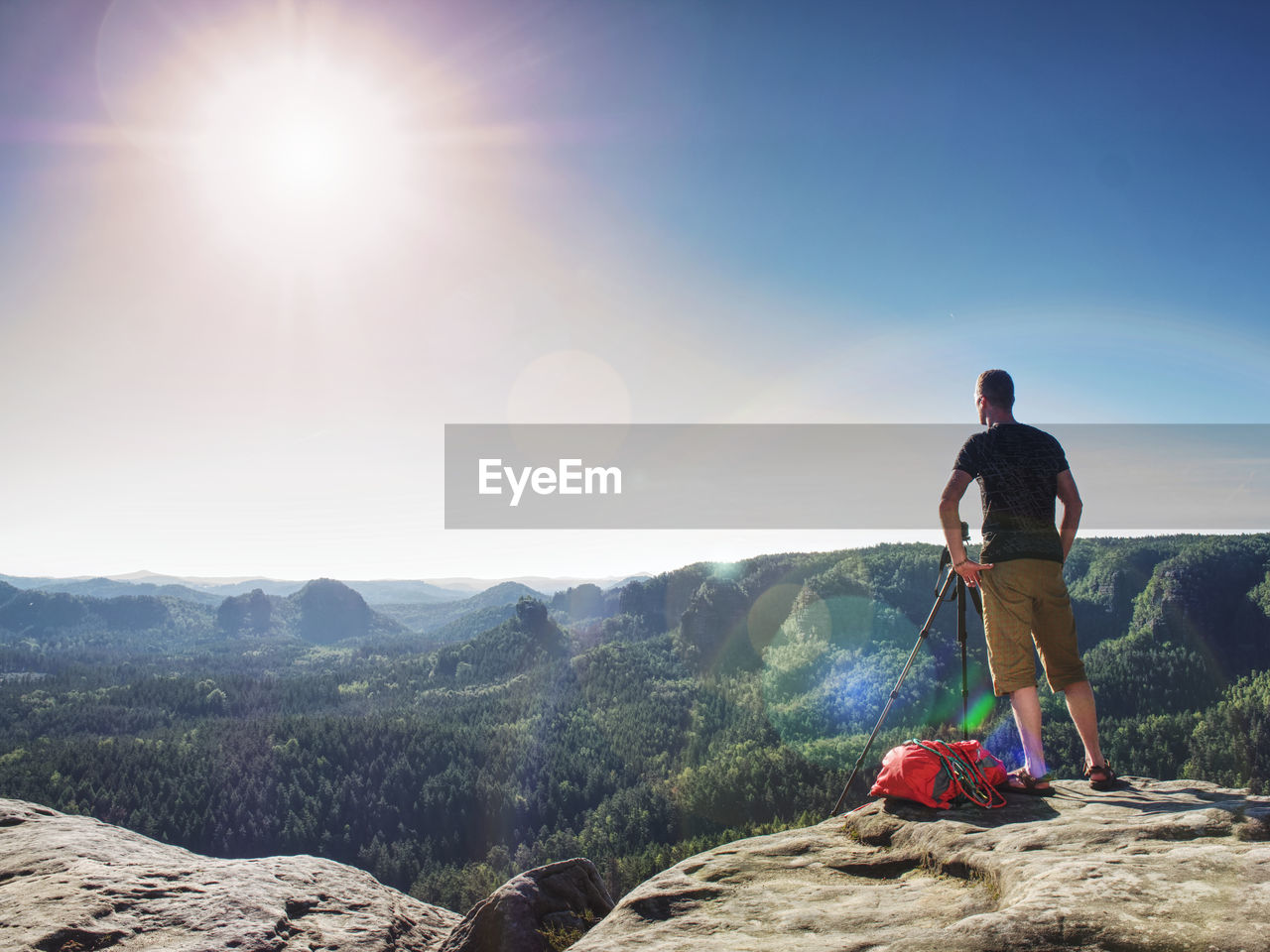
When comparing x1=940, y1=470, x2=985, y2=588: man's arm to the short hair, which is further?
the short hair

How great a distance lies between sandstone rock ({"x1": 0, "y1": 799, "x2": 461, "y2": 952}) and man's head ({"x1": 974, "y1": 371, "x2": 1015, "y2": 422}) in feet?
33.2

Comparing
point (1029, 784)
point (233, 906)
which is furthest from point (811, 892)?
point (233, 906)

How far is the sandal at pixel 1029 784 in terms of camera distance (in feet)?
23.9

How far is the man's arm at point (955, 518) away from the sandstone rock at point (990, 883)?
2.49 metres

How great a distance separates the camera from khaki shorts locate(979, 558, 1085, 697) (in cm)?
736

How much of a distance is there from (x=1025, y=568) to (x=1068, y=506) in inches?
42.7

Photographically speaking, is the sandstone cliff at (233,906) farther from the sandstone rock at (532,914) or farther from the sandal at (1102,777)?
the sandal at (1102,777)

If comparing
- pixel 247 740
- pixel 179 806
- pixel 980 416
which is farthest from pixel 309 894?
pixel 247 740

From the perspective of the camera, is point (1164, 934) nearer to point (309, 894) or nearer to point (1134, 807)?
point (1134, 807)

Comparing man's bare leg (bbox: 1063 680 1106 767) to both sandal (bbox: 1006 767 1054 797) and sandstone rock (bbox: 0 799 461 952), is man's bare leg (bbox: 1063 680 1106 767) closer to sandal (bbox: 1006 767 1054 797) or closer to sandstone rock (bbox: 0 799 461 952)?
sandal (bbox: 1006 767 1054 797)

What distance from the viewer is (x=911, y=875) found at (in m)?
5.80

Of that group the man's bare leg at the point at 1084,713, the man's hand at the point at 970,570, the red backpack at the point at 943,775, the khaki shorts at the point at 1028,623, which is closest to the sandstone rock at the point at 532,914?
the red backpack at the point at 943,775

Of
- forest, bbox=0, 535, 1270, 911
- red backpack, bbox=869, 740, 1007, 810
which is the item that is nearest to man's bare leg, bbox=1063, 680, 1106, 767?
red backpack, bbox=869, 740, 1007, 810

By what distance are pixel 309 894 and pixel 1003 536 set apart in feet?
33.4
